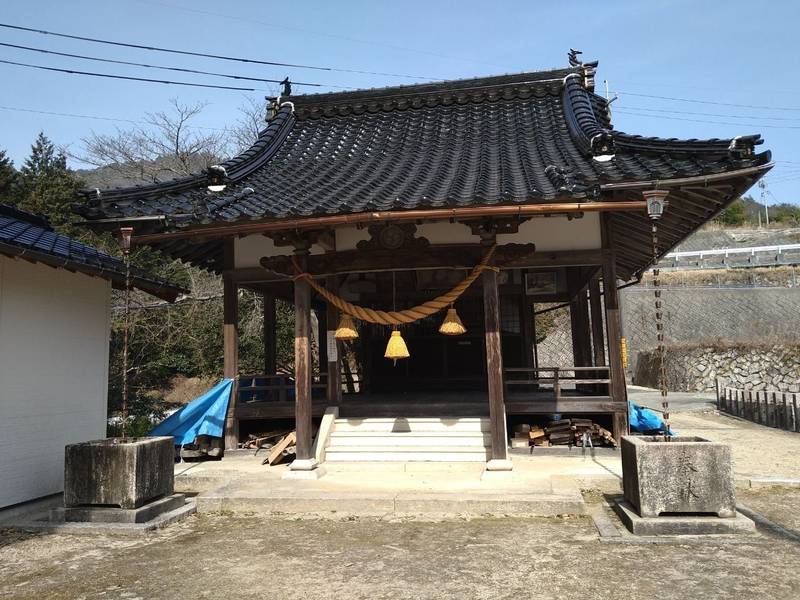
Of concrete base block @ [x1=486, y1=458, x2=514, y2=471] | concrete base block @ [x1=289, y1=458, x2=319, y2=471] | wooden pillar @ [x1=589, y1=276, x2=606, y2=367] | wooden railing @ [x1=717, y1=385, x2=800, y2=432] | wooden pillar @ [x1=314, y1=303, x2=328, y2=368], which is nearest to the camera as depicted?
concrete base block @ [x1=486, y1=458, x2=514, y2=471]

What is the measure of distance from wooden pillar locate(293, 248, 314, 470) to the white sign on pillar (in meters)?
1.16

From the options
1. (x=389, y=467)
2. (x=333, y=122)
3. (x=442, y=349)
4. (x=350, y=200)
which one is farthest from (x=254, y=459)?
(x=333, y=122)

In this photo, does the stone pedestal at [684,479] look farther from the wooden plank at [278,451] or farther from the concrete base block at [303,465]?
the wooden plank at [278,451]

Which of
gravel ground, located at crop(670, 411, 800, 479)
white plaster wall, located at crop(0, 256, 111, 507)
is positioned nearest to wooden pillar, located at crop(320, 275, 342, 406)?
white plaster wall, located at crop(0, 256, 111, 507)

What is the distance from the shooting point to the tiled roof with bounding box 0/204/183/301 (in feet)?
21.5

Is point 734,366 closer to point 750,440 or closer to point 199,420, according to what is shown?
point 750,440

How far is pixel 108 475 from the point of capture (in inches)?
245

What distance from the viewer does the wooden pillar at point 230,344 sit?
32.3ft

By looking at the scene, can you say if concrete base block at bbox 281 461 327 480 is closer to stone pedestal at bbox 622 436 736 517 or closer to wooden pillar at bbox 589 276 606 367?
stone pedestal at bbox 622 436 736 517

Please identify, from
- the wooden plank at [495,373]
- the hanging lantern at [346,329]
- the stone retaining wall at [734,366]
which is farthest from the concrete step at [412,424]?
the stone retaining wall at [734,366]

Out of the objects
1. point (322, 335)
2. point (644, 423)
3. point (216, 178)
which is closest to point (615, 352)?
point (644, 423)

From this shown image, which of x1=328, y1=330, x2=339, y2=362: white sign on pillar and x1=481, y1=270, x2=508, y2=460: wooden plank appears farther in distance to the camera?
x1=328, y1=330, x2=339, y2=362: white sign on pillar

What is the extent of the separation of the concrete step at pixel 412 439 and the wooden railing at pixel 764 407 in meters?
10.00

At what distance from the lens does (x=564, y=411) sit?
8.98 m
